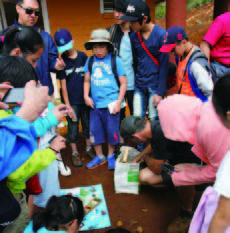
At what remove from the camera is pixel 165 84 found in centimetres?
313

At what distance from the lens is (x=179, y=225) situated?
7.53 feet

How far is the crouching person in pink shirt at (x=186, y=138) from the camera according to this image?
1627 mm

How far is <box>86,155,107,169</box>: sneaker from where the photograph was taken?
344 centimetres

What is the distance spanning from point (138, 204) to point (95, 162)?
1029 mm

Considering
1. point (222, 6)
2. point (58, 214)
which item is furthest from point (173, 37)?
point (222, 6)

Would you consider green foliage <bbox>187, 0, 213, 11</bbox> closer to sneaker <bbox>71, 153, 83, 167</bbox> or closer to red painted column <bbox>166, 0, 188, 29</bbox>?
red painted column <bbox>166, 0, 188, 29</bbox>

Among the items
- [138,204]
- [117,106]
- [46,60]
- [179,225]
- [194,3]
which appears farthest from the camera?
[194,3]

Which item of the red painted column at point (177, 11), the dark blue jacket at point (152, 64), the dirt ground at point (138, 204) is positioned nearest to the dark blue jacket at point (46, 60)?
the dark blue jacket at point (152, 64)

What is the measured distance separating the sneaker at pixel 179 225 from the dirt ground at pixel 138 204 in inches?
3.9

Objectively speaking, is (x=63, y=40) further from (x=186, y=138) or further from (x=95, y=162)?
(x=186, y=138)

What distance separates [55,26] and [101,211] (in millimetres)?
5623

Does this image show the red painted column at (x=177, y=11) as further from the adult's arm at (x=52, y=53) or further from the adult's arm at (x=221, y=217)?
the adult's arm at (x=221, y=217)

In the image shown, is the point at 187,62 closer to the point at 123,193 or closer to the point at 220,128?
the point at 220,128

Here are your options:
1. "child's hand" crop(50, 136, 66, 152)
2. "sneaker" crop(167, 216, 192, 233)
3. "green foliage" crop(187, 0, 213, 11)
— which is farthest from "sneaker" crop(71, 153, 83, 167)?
"green foliage" crop(187, 0, 213, 11)
